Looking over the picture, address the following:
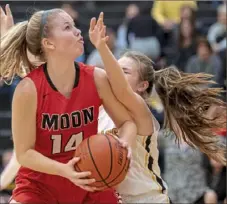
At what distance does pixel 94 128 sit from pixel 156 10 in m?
5.78

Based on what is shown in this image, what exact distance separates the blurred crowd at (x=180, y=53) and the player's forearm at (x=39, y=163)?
9.17 ft

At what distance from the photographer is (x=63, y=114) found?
4.18 meters

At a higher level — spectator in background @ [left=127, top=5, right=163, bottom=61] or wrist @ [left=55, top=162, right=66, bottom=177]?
wrist @ [left=55, top=162, right=66, bottom=177]

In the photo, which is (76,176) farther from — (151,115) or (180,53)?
(180,53)

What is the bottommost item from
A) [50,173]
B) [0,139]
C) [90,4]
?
[0,139]

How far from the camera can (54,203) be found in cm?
430

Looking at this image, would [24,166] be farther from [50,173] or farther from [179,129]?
[179,129]

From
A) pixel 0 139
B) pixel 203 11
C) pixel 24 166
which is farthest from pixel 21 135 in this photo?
pixel 203 11

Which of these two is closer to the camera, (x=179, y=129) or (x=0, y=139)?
(x=179, y=129)

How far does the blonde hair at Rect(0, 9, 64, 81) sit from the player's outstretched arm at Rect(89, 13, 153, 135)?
32 centimetres

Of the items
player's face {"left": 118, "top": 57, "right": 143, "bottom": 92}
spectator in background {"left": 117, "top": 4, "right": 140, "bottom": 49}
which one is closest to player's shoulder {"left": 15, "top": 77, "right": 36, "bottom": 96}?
player's face {"left": 118, "top": 57, "right": 143, "bottom": 92}

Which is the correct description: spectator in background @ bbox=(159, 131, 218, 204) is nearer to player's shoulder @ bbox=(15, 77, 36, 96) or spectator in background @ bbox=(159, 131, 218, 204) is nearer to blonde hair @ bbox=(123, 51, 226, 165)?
blonde hair @ bbox=(123, 51, 226, 165)

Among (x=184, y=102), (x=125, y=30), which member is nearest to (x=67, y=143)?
(x=184, y=102)

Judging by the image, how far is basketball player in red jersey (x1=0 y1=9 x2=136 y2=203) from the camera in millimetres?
4168
